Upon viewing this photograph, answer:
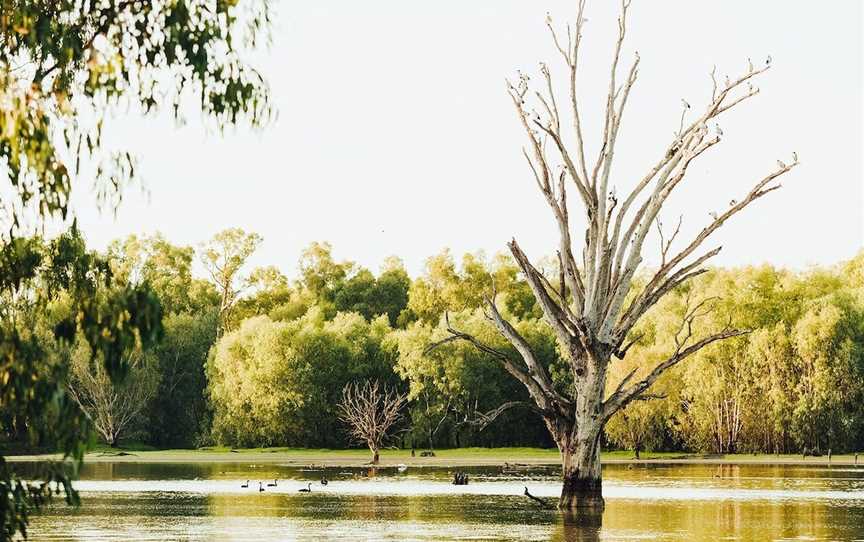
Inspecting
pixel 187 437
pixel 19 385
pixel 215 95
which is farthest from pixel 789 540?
pixel 187 437

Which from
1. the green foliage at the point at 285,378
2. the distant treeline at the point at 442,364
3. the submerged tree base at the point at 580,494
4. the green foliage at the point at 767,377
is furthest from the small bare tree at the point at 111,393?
the submerged tree base at the point at 580,494

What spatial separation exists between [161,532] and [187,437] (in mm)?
63087

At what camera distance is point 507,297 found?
99.1m

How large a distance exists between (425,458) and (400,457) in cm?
275

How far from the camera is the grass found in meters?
68.8

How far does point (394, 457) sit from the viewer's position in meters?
76.9

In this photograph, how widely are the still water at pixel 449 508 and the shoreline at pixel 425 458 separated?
1151cm

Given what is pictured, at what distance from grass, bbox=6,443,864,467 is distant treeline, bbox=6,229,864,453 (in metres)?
1.05

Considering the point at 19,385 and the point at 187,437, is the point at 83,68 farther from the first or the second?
the point at 187,437

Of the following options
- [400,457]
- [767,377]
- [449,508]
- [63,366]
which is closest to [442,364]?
[400,457]

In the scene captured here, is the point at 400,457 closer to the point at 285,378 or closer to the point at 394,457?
the point at 394,457

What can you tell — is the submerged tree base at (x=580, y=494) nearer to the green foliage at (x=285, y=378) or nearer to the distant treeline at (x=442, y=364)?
the distant treeline at (x=442, y=364)

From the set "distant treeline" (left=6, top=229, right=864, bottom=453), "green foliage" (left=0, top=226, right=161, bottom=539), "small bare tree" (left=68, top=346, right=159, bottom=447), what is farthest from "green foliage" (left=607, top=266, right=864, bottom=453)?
"green foliage" (left=0, top=226, right=161, bottom=539)

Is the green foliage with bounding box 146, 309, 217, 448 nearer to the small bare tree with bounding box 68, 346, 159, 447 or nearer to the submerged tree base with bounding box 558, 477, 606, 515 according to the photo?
the small bare tree with bounding box 68, 346, 159, 447
